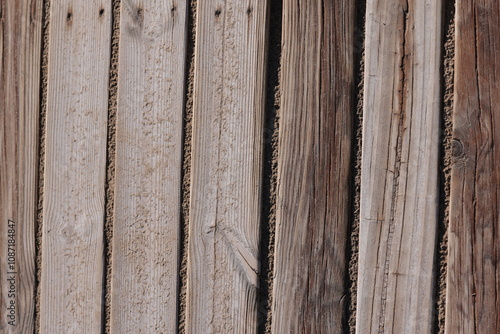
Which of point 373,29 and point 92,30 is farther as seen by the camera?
point 92,30

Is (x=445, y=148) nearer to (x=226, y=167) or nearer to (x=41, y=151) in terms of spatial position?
(x=226, y=167)

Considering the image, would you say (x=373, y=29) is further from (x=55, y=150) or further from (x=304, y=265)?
(x=55, y=150)

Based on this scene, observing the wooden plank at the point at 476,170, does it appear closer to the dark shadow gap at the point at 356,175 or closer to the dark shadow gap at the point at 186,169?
the dark shadow gap at the point at 356,175

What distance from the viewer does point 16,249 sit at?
1606mm

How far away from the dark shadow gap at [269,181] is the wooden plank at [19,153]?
2.18 ft

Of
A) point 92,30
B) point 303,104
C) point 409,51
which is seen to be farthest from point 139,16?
point 409,51

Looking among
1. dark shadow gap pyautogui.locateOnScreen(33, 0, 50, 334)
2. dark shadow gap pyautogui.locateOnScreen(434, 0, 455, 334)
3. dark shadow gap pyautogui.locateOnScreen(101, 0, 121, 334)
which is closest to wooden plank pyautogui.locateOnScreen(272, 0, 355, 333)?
dark shadow gap pyautogui.locateOnScreen(434, 0, 455, 334)

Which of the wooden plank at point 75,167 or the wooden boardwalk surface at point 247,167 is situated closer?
the wooden boardwalk surface at point 247,167

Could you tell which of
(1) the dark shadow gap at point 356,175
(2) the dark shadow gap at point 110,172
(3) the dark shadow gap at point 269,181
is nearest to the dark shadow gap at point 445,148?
(1) the dark shadow gap at point 356,175

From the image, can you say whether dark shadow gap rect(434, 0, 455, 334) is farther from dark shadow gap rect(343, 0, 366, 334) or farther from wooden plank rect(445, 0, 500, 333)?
dark shadow gap rect(343, 0, 366, 334)

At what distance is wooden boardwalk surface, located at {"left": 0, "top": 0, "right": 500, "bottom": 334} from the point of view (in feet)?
4.63

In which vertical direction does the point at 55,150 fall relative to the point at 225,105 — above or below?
below

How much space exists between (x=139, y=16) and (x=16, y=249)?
2.49 feet

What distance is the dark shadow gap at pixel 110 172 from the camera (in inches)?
61.5
